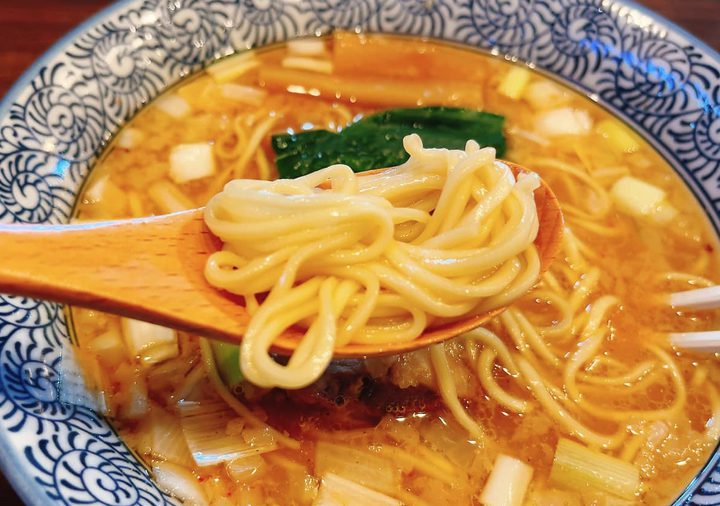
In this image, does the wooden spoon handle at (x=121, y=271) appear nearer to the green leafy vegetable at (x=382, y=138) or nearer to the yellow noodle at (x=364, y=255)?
the yellow noodle at (x=364, y=255)

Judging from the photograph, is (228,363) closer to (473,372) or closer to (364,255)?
(364,255)

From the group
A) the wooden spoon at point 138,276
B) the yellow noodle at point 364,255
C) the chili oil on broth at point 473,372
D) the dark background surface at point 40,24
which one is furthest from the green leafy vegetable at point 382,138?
the dark background surface at point 40,24

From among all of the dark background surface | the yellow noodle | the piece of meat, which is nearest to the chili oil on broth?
the piece of meat

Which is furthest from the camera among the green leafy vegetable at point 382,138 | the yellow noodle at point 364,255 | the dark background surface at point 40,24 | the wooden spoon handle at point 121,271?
the dark background surface at point 40,24

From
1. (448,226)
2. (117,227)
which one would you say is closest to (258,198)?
(117,227)

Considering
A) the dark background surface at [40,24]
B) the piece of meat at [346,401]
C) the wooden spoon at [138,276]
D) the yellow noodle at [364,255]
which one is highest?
the yellow noodle at [364,255]

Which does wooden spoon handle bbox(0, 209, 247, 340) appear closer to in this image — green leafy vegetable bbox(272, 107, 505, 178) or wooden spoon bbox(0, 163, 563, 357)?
wooden spoon bbox(0, 163, 563, 357)
